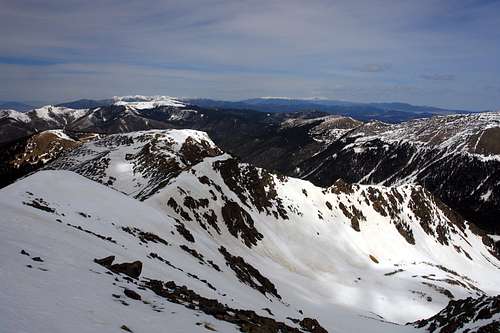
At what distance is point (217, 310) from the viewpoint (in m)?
20.3

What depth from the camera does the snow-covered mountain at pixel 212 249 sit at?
16484 mm

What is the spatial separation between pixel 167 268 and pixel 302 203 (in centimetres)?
8946

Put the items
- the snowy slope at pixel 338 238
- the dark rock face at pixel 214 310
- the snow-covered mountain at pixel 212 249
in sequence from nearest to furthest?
the snow-covered mountain at pixel 212 249
the dark rock face at pixel 214 310
the snowy slope at pixel 338 238

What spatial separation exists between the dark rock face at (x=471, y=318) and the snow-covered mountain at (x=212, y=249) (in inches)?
40.9

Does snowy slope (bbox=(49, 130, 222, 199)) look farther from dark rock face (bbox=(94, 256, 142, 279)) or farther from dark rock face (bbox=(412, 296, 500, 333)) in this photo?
dark rock face (bbox=(94, 256, 142, 279))

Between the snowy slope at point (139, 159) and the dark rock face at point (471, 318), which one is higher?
the snowy slope at point (139, 159)

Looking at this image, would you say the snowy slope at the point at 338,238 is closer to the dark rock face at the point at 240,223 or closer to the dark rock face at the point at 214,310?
the dark rock face at the point at 240,223

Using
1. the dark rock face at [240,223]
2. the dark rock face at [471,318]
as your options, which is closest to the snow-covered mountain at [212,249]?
the dark rock face at [240,223]

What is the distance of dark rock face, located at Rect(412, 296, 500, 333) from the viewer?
26.6 metres

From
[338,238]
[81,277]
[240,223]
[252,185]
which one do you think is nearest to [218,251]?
[240,223]

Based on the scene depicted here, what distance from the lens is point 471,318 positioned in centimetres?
3116

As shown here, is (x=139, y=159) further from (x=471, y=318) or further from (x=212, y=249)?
(x=471, y=318)

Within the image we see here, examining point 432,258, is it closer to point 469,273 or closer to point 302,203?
point 469,273

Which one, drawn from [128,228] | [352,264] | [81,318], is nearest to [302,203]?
[352,264]
